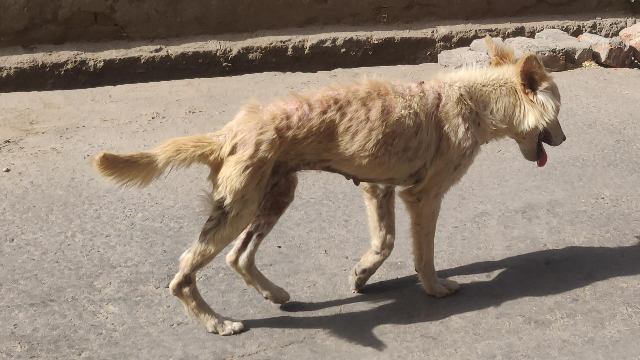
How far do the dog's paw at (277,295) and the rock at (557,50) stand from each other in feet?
16.2

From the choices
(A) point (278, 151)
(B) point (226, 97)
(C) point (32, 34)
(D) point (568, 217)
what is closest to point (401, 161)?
(A) point (278, 151)

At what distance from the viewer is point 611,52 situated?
31.4 ft

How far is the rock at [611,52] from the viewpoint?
31.4 ft

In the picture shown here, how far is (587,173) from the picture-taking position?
7250 millimetres

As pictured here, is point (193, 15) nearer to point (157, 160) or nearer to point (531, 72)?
point (531, 72)

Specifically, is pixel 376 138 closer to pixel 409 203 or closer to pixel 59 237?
pixel 409 203

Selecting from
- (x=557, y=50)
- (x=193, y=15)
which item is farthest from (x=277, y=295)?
(x=557, y=50)

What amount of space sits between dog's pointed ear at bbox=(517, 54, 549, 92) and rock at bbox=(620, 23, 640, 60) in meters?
4.82

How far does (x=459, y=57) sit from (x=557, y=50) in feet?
3.56

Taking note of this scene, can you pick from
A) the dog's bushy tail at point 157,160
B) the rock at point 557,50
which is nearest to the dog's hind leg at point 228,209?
the dog's bushy tail at point 157,160

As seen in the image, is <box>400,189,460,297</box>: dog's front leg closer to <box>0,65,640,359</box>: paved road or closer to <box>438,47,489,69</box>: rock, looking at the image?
<box>0,65,640,359</box>: paved road

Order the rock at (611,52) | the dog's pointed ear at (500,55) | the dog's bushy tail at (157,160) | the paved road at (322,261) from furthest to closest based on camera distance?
1. the rock at (611,52)
2. the dog's pointed ear at (500,55)
3. the paved road at (322,261)
4. the dog's bushy tail at (157,160)

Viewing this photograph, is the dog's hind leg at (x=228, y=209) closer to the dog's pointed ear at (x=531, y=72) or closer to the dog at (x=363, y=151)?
the dog at (x=363, y=151)

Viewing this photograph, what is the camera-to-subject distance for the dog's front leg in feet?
17.7
